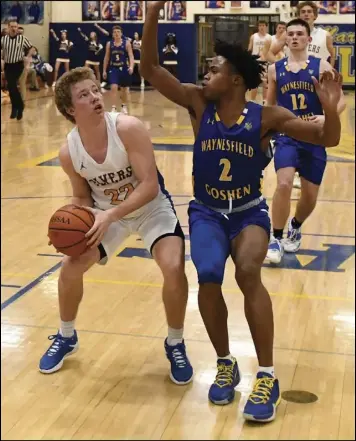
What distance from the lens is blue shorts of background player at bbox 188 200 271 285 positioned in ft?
11.2

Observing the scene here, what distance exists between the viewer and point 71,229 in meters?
3.64

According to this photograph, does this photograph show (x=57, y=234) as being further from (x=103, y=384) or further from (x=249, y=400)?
(x=249, y=400)

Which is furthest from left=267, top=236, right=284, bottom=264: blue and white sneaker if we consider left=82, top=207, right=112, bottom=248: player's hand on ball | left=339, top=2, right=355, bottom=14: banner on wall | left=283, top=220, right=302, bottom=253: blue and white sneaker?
left=339, top=2, right=355, bottom=14: banner on wall

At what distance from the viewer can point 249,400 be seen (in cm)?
338

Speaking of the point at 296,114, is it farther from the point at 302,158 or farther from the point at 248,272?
the point at 248,272

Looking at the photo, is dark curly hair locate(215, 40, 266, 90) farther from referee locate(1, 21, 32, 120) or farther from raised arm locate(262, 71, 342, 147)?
referee locate(1, 21, 32, 120)

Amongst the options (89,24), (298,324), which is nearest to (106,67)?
(89,24)

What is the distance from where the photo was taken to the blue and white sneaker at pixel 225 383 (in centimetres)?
349

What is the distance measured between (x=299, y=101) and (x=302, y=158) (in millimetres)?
418

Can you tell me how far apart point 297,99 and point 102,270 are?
6.13ft

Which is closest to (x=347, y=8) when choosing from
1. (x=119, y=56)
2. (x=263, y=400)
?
(x=119, y=56)

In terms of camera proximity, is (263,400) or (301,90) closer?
(263,400)

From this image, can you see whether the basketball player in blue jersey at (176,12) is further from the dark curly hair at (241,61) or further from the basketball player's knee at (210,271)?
the basketball player's knee at (210,271)

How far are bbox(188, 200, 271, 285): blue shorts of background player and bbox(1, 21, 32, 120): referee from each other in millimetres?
11064
